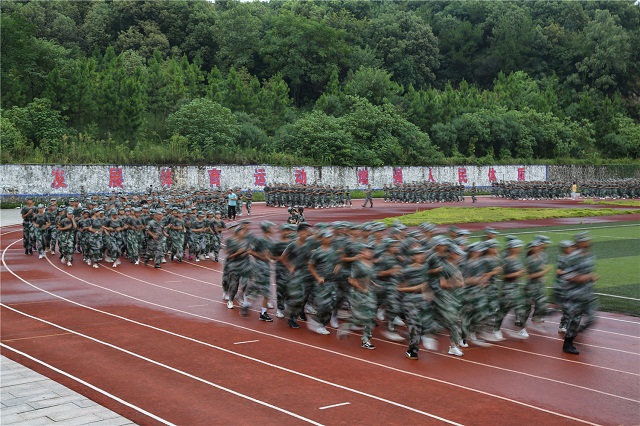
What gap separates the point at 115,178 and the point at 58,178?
3405mm

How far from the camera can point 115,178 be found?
137ft

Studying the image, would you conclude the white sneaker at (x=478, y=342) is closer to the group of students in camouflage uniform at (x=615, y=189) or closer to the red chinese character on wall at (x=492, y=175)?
the group of students in camouflage uniform at (x=615, y=189)

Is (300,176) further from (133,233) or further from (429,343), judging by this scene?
(429,343)

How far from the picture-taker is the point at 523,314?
1163cm

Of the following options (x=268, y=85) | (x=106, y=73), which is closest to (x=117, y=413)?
(x=106, y=73)

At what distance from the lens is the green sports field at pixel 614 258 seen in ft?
47.2

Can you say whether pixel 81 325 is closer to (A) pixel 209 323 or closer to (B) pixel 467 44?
(A) pixel 209 323

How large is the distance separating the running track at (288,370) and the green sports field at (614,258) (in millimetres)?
1436

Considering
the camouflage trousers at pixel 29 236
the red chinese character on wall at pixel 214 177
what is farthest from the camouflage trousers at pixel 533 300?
the red chinese character on wall at pixel 214 177

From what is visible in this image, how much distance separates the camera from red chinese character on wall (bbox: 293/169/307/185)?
164ft

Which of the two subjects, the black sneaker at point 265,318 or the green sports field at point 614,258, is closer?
the black sneaker at point 265,318

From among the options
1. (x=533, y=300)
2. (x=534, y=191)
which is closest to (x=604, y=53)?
Answer: (x=534, y=191)

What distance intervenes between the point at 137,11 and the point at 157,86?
15.9m

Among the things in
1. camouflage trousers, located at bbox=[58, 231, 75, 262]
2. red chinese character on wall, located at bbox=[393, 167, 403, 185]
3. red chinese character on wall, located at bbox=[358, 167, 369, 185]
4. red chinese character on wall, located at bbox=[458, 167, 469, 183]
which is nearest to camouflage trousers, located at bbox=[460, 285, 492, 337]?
camouflage trousers, located at bbox=[58, 231, 75, 262]
